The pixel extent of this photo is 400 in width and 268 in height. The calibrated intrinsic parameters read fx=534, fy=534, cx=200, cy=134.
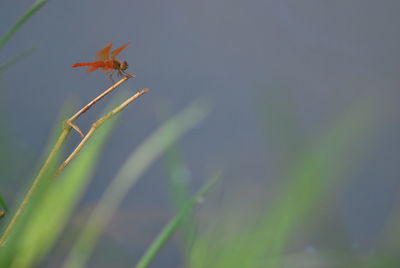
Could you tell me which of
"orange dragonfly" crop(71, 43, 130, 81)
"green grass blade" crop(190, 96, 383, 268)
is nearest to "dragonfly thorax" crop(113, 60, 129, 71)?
"orange dragonfly" crop(71, 43, 130, 81)

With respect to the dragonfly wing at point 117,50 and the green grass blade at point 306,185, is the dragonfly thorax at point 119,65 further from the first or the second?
the green grass blade at point 306,185

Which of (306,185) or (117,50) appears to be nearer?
(306,185)

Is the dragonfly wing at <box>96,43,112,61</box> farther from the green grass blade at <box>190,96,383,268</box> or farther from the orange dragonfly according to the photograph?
the green grass blade at <box>190,96,383,268</box>

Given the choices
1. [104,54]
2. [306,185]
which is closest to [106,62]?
[104,54]

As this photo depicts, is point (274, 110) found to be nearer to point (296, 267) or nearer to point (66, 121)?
point (66, 121)

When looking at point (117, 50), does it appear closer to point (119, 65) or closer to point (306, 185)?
point (119, 65)

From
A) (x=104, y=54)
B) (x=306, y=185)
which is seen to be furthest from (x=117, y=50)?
(x=306, y=185)

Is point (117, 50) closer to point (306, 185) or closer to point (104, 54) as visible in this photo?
→ point (104, 54)

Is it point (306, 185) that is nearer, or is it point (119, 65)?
point (306, 185)

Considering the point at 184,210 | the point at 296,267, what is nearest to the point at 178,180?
the point at 184,210

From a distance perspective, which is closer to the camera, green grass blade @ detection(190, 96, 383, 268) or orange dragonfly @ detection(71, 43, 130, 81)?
green grass blade @ detection(190, 96, 383, 268)

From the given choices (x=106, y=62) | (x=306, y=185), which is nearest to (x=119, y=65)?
(x=106, y=62)

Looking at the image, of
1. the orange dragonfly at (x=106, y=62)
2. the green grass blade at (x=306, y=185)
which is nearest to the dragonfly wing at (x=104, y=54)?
the orange dragonfly at (x=106, y=62)
